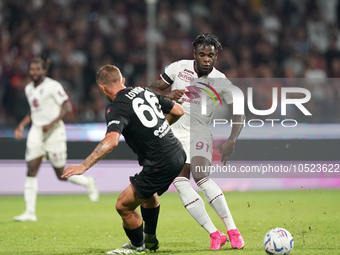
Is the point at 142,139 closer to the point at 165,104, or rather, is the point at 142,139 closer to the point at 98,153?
the point at 165,104

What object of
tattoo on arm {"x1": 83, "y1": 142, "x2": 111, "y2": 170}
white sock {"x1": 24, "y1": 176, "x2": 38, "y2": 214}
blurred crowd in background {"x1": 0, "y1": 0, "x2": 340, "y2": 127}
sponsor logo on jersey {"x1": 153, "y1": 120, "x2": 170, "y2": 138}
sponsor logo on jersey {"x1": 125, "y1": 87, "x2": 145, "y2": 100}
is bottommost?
white sock {"x1": 24, "y1": 176, "x2": 38, "y2": 214}

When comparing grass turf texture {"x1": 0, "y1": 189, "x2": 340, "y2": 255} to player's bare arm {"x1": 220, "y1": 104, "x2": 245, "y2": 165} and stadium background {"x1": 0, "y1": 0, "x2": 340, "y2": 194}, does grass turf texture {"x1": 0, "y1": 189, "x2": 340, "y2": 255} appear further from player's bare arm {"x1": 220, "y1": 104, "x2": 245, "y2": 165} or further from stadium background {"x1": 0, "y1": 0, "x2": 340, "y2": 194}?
stadium background {"x1": 0, "y1": 0, "x2": 340, "y2": 194}

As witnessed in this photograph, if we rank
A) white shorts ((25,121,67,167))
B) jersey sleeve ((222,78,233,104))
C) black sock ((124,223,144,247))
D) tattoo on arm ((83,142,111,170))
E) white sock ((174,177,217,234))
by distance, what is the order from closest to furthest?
1. tattoo on arm ((83,142,111,170))
2. black sock ((124,223,144,247))
3. white sock ((174,177,217,234))
4. jersey sleeve ((222,78,233,104))
5. white shorts ((25,121,67,167))

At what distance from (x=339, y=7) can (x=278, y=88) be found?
5688 millimetres

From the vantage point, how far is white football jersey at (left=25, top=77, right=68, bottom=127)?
347 inches

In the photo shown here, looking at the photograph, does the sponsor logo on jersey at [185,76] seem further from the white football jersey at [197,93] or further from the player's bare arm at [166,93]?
the player's bare arm at [166,93]

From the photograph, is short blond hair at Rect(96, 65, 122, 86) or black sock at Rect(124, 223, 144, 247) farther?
black sock at Rect(124, 223, 144, 247)

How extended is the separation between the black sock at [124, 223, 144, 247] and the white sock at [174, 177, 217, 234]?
587 millimetres

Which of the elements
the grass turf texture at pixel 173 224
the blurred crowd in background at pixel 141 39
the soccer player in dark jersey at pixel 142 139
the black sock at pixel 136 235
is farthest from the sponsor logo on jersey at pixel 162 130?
the blurred crowd in background at pixel 141 39

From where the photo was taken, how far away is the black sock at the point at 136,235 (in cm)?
535

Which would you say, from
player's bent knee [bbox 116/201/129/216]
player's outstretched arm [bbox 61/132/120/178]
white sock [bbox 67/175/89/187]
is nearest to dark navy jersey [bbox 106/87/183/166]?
player's outstretched arm [bbox 61/132/120/178]

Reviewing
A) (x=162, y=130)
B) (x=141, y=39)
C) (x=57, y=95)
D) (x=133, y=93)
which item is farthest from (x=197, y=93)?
(x=141, y=39)

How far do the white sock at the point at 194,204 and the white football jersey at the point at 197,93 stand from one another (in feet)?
1.90

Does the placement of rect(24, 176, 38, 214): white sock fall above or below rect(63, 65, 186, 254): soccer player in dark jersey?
below
